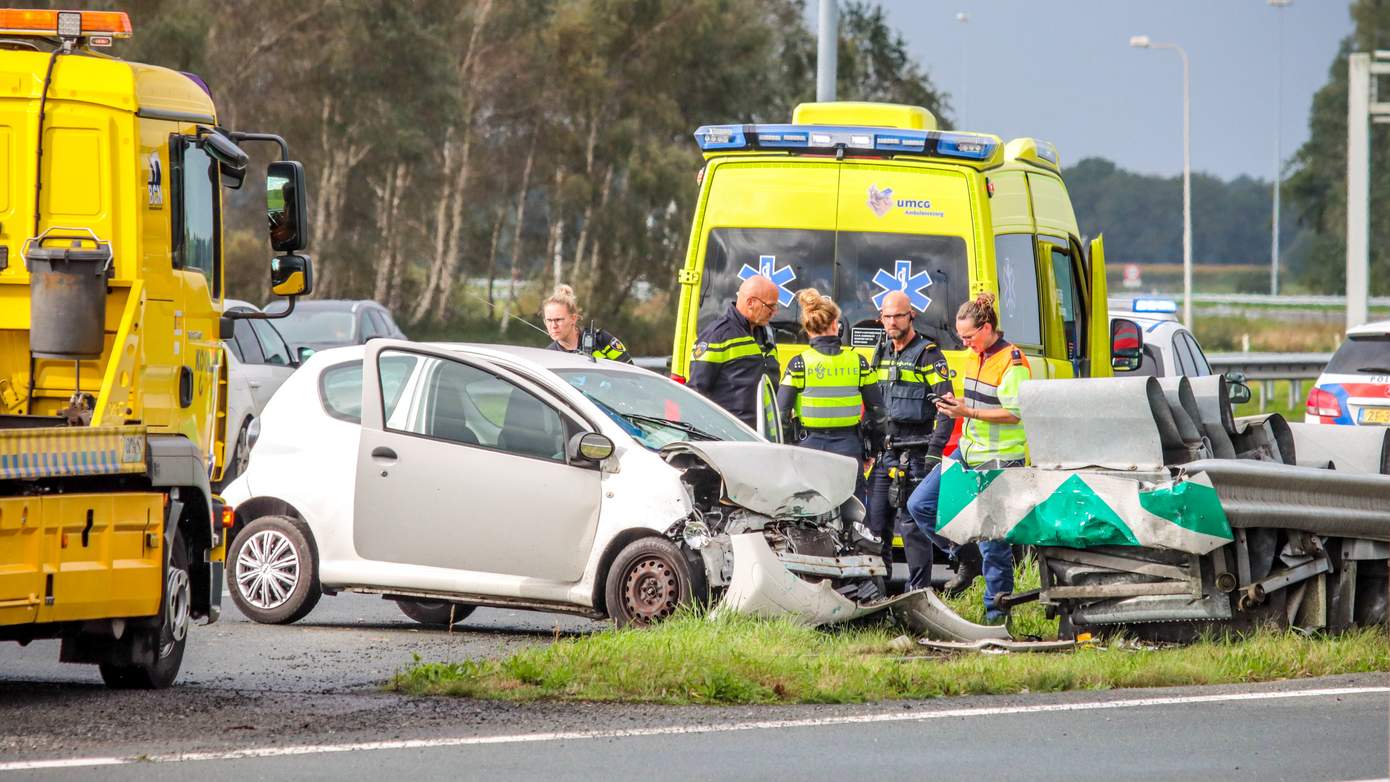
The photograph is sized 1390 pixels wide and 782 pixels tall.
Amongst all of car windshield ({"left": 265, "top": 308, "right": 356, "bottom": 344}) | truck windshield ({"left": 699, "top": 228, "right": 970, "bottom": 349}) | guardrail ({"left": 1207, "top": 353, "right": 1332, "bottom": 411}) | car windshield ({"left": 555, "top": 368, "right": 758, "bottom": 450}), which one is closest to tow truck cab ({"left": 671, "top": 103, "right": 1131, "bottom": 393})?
truck windshield ({"left": 699, "top": 228, "right": 970, "bottom": 349})

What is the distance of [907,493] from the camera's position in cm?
1155

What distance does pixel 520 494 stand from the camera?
32.5 feet

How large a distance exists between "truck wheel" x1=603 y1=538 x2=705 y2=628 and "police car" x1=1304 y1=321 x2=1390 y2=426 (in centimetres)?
892

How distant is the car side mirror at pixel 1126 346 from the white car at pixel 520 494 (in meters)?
5.84

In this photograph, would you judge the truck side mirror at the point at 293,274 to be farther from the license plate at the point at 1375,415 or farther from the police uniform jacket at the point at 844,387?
the license plate at the point at 1375,415

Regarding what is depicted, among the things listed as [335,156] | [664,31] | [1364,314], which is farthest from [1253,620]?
[664,31]

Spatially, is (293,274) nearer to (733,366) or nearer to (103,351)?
(103,351)

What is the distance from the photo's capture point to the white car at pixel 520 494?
9.58 meters

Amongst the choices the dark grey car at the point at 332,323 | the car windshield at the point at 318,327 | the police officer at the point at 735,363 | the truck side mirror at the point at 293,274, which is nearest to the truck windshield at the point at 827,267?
the police officer at the point at 735,363

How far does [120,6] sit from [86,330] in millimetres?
40210

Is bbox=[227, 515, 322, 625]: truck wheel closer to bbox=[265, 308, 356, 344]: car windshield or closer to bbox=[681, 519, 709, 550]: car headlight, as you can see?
bbox=[681, 519, 709, 550]: car headlight

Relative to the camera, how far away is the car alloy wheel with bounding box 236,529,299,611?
412 inches

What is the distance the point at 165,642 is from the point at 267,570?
2441mm

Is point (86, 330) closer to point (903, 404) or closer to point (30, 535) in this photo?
point (30, 535)
